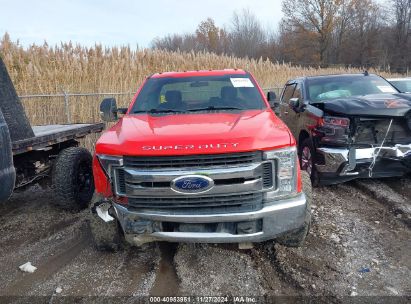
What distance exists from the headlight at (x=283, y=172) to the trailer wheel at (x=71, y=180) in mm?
3034

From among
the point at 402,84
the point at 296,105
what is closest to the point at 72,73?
the point at 296,105

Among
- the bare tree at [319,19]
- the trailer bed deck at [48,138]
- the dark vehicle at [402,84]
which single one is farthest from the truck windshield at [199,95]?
the bare tree at [319,19]

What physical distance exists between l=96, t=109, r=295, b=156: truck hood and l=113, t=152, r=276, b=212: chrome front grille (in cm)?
7

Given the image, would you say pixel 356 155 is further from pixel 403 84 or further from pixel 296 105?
pixel 403 84

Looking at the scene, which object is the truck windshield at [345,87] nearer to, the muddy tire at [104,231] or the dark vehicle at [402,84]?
the dark vehicle at [402,84]

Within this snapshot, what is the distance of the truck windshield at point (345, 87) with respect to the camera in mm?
6293

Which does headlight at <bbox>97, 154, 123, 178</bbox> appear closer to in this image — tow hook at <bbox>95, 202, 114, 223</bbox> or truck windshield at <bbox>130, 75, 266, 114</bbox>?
tow hook at <bbox>95, 202, 114, 223</bbox>

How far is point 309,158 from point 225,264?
9.42 feet

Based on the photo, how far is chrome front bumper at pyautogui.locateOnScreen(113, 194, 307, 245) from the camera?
9.52 feet

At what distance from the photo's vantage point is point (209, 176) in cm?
286

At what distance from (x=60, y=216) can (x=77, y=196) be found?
0.36 metres

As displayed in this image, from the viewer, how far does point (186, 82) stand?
4906 millimetres

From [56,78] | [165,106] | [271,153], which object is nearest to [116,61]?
[56,78]

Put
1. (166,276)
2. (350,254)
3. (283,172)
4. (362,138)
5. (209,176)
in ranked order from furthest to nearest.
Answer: (362,138), (350,254), (166,276), (283,172), (209,176)
